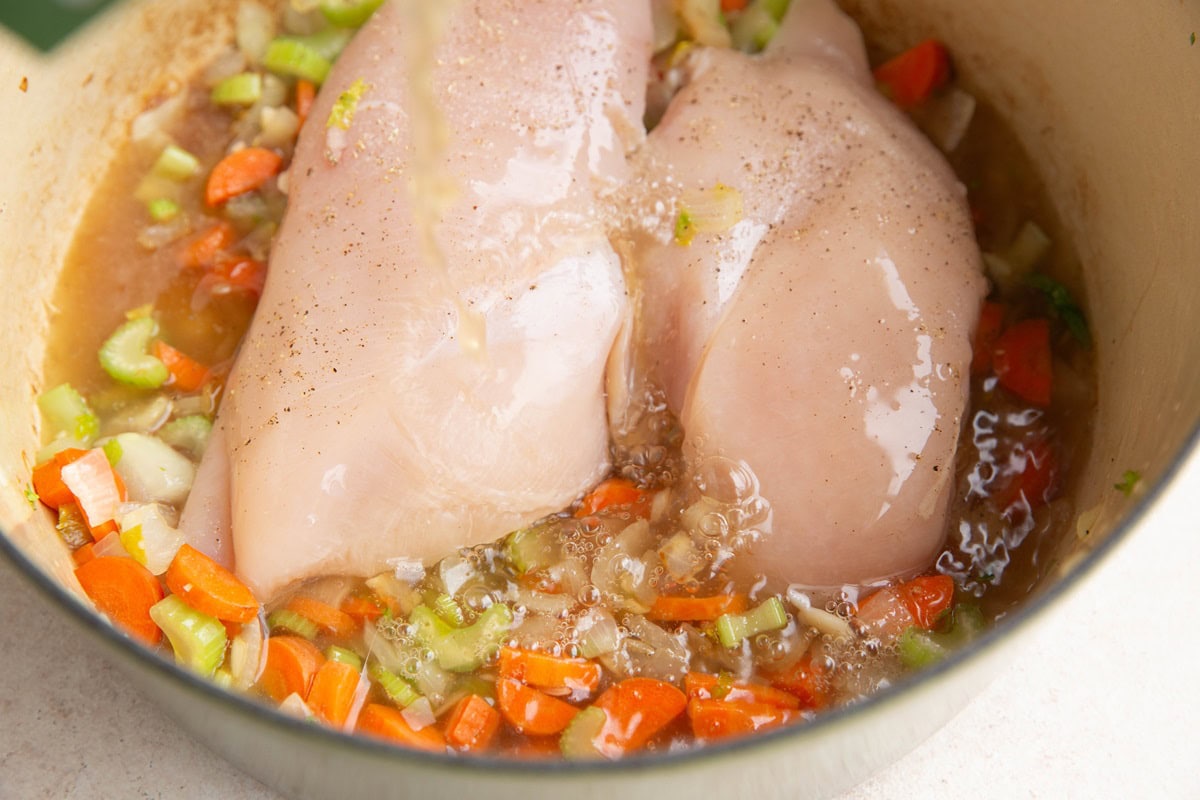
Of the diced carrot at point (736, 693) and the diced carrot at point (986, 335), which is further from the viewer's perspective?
the diced carrot at point (986, 335)

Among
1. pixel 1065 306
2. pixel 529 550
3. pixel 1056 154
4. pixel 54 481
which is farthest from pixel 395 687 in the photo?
pixel 1056 154

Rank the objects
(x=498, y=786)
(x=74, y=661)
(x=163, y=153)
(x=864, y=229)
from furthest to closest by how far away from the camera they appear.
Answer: (x=163, y=153) → (x=864, y=229) → (x=74, y=661) → (x=498, y=786)

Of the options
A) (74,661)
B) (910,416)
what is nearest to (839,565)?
(910,416)

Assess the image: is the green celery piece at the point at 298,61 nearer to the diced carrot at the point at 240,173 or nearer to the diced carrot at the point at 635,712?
the diced carrot at the point at 240,173

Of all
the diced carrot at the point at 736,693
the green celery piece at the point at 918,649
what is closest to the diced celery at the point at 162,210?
the diced carrot at the point at 736,693

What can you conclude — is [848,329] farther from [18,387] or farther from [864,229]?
[18,387]

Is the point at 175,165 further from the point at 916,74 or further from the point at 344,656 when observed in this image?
the point at 916,74
